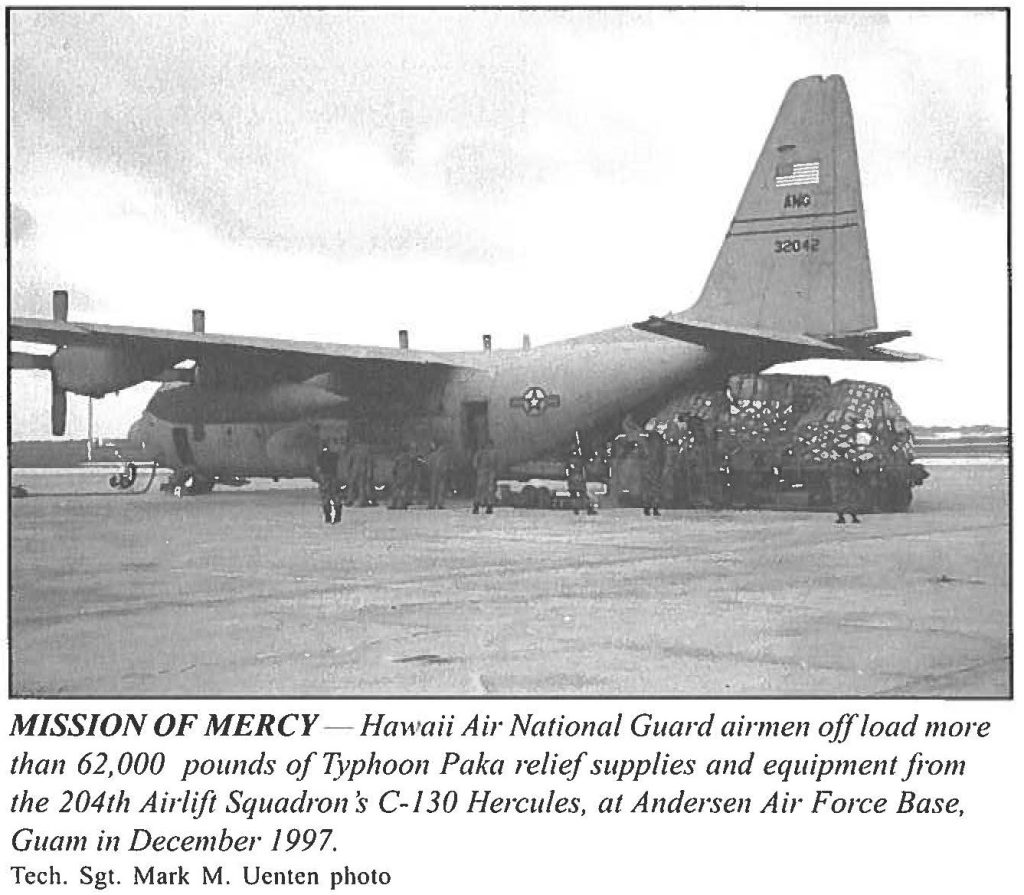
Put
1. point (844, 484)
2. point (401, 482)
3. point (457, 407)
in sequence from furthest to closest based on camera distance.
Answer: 1. point (457, 407)
2. point (401, 482)
3. point (844, 484)

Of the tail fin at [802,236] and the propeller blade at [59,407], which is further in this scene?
the propeller blade at [59,407]

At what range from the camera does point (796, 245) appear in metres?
20.0

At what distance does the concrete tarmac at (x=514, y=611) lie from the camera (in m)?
7.21

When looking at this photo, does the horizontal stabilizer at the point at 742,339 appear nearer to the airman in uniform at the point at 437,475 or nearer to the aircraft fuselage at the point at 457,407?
the aircraft fuselage at the point at 457,407

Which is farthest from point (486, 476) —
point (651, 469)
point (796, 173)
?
point (796, 173)

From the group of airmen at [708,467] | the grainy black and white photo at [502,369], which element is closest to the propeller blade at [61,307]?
the grainy black and white photo at [502,369]

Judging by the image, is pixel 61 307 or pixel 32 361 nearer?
pixel 61 307

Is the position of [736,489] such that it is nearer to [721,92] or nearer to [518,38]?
[721,92]

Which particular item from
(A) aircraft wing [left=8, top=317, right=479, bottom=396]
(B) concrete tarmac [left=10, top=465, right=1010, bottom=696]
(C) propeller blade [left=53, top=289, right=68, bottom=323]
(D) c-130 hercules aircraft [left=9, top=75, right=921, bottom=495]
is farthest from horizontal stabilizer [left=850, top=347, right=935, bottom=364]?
(C) propeller blade [left=53, top=289, right=68, bottom=323]

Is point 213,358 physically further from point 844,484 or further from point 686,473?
point 844,484

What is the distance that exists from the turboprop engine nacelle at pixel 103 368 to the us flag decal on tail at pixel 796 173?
39.3 ft

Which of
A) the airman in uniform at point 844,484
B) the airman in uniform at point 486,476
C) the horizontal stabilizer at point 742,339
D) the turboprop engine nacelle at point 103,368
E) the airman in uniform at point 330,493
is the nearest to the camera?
the airman in uniform at point 330,493

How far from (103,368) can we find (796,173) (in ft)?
44.3
